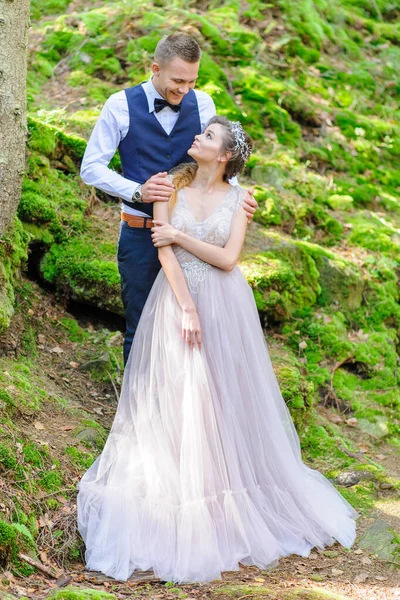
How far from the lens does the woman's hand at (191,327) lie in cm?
430

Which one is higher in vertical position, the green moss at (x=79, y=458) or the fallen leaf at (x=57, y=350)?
the fallen leaf at (x=57, y=350)

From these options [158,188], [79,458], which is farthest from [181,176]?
[79,458]

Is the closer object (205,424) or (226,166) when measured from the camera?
(205,424)

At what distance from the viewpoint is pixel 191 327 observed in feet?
14.1

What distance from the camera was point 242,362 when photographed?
4477mm

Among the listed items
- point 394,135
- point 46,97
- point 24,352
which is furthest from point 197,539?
point 394,135

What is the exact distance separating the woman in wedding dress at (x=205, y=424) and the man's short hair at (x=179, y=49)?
0.41 meters

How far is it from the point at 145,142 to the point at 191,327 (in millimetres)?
1254

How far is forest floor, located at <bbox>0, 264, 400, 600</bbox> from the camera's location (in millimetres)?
3545

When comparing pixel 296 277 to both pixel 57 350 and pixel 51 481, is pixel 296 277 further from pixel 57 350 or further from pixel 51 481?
pixel 51 481

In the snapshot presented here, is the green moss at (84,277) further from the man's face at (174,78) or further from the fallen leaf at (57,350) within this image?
the man's face at (174,78)

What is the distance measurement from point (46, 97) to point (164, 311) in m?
5.09

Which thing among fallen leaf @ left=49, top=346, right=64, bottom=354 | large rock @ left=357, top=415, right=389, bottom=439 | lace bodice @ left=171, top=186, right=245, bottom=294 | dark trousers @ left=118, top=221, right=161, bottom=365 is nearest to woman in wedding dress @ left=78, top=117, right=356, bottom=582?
lace bodice @ left=171, top=186, right=245, bottom=294

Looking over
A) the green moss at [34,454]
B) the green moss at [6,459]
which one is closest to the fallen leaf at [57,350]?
the green moss at [34,454]
